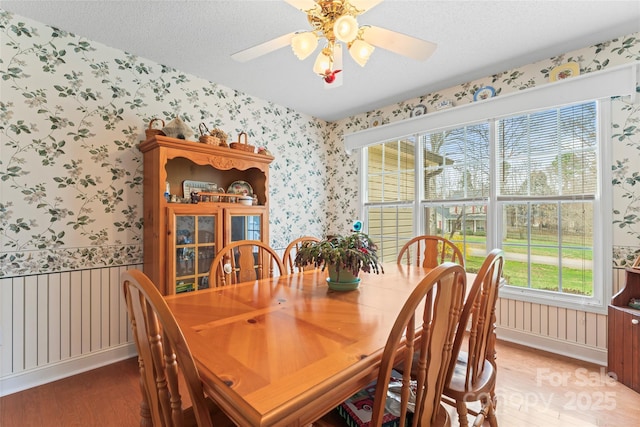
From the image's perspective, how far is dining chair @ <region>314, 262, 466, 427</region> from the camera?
794 mm

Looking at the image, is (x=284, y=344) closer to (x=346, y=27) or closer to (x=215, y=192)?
(x=346, y=27)

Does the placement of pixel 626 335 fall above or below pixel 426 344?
below

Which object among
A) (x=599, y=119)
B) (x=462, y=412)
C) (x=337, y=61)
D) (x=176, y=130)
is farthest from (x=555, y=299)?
(x=176, y=130)

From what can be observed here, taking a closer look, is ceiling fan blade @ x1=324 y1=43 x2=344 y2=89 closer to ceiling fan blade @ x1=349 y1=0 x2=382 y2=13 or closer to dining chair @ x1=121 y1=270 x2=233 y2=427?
ceiling fan blade @ x1=349 y1=0 x2=382 y2=13

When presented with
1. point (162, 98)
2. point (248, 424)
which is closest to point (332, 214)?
point (162, 98)

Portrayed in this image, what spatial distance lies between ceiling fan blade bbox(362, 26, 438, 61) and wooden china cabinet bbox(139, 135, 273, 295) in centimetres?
160

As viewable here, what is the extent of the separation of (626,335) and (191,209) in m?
3.10

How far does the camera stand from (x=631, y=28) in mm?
2094

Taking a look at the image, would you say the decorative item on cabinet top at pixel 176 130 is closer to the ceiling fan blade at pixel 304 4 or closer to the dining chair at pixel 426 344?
the ceiling fan blade at pixel 304 4

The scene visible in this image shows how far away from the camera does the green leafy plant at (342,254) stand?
1458 mm

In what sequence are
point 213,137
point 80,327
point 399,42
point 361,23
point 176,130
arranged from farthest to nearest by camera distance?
1. point 213,137
2. point 176,130
3. point 80,327
4. point 361,23
5. point 399,42

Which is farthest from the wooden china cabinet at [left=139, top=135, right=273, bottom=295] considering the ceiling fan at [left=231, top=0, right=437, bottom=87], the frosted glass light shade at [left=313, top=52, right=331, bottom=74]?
the frosted glass light shade at [left=313, top=52, right=331, bottom=74]

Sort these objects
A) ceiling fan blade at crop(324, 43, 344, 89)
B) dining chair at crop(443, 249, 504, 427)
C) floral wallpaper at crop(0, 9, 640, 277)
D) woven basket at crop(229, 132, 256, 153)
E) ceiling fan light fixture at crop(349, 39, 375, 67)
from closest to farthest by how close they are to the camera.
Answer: dining chair at crop(443, 249, 504, 427)
ceiling fan light fixture at crop(349, 39, 375, 67)
ceiling fan blade at crop(324, 43, 344, 89)
floral wallpaper at crop(0, 9, 640, 277)
woven basket at crop(229, 132, 256, 153)

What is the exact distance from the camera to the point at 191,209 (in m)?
2.41
